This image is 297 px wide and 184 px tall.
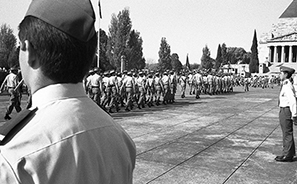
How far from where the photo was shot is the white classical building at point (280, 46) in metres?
84.1

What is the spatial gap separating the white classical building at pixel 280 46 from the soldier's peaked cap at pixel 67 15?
3388 inches

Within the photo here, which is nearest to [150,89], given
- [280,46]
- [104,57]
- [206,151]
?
[206,151]

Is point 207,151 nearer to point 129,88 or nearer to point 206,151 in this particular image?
point 206,151

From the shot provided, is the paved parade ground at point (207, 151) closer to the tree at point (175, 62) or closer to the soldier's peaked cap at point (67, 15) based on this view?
the soldier's peaked cap at point (67, 15)

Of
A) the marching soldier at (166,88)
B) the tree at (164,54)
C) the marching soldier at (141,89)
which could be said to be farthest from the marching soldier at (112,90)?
the tree at (164,54)

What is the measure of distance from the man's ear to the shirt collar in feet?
0.32

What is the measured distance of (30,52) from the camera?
1.23 metres

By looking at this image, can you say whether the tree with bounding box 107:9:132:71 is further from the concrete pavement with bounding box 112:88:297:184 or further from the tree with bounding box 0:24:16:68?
the concrete pavement with bounding box 112:88:297:184

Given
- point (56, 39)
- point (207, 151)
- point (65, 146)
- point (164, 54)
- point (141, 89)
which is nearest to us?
point (65, 146)

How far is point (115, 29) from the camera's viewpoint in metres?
54.9

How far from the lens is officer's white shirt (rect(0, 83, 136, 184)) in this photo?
104cm

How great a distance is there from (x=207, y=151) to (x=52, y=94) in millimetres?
6621

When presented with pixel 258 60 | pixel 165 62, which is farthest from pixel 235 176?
pixel 258 60

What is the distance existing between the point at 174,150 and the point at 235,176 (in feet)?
6.16
